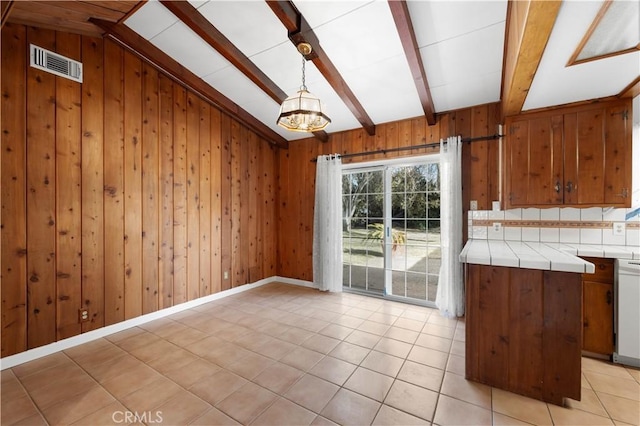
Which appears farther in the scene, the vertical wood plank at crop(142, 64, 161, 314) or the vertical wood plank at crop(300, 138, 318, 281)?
the vertical wood plank at crop(300, 138, 318, 281)

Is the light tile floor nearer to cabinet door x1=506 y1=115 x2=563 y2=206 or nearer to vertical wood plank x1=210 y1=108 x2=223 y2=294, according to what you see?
vertical wood plank x1=210 y1=108 x2=223 y2=294

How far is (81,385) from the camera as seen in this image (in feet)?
6.54

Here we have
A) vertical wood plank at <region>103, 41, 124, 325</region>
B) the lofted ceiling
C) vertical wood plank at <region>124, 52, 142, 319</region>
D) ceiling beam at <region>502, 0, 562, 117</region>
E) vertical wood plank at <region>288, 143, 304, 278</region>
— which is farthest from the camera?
vertical wood plank at <region>288, 143, 304, 278</region>

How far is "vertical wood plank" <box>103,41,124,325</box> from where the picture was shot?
9.21ft

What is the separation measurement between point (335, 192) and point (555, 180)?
8.46 ft

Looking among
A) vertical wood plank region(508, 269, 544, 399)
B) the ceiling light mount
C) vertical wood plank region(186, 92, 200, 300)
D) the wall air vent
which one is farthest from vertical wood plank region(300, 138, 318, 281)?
vertical wood plank region(508, 269, 544, 399)

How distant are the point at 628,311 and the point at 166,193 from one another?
4.59 metres

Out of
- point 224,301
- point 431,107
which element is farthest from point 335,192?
point 224,301

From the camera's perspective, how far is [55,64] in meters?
2.45

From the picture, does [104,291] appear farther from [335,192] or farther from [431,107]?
[431,107]

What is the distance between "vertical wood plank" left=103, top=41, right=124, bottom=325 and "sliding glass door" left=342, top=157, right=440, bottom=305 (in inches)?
117

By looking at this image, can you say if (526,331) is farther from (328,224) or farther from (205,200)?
(205,200)

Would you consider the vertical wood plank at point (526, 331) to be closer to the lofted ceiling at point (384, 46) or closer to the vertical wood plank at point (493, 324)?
the vertical wood plank at point (493, 324)

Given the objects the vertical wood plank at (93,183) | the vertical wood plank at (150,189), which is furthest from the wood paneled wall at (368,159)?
the vertical wood plank at (93,183)
